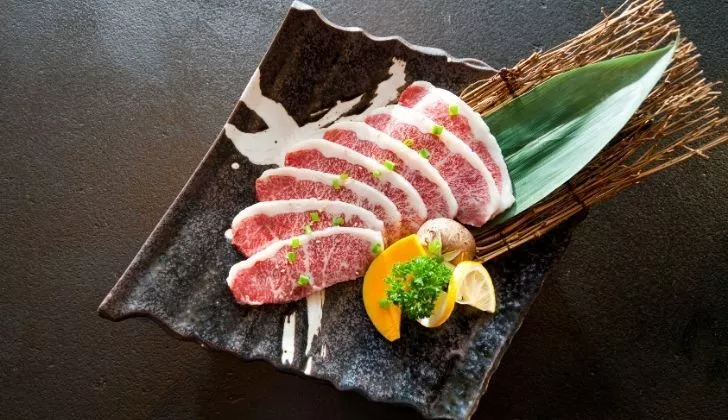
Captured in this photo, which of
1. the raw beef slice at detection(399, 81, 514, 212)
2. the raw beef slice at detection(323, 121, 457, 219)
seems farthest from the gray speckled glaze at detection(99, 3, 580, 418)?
the raw beef slice at detection(323, 121, 457, 219)

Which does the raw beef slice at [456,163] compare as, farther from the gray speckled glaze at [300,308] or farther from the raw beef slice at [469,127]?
the gray speckled glaze at [300,308]

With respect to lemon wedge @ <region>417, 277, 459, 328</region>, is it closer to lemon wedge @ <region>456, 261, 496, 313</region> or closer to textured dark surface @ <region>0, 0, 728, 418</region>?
lemon wedge @ <region>456, 261, 496, 313</region>

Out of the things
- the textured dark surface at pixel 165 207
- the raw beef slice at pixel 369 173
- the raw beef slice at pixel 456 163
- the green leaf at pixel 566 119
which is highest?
the green leaf at pixel 566 119

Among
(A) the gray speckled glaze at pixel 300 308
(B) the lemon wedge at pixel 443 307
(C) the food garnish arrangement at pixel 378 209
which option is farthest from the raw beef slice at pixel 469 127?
(B) the lemon wedge at pixel 443 307

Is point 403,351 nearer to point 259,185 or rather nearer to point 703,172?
point 259,185

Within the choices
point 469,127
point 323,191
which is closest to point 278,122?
point 323,191

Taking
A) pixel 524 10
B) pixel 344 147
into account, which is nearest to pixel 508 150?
pixel 344 147

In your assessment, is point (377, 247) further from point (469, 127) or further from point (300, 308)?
point (469, 127)
